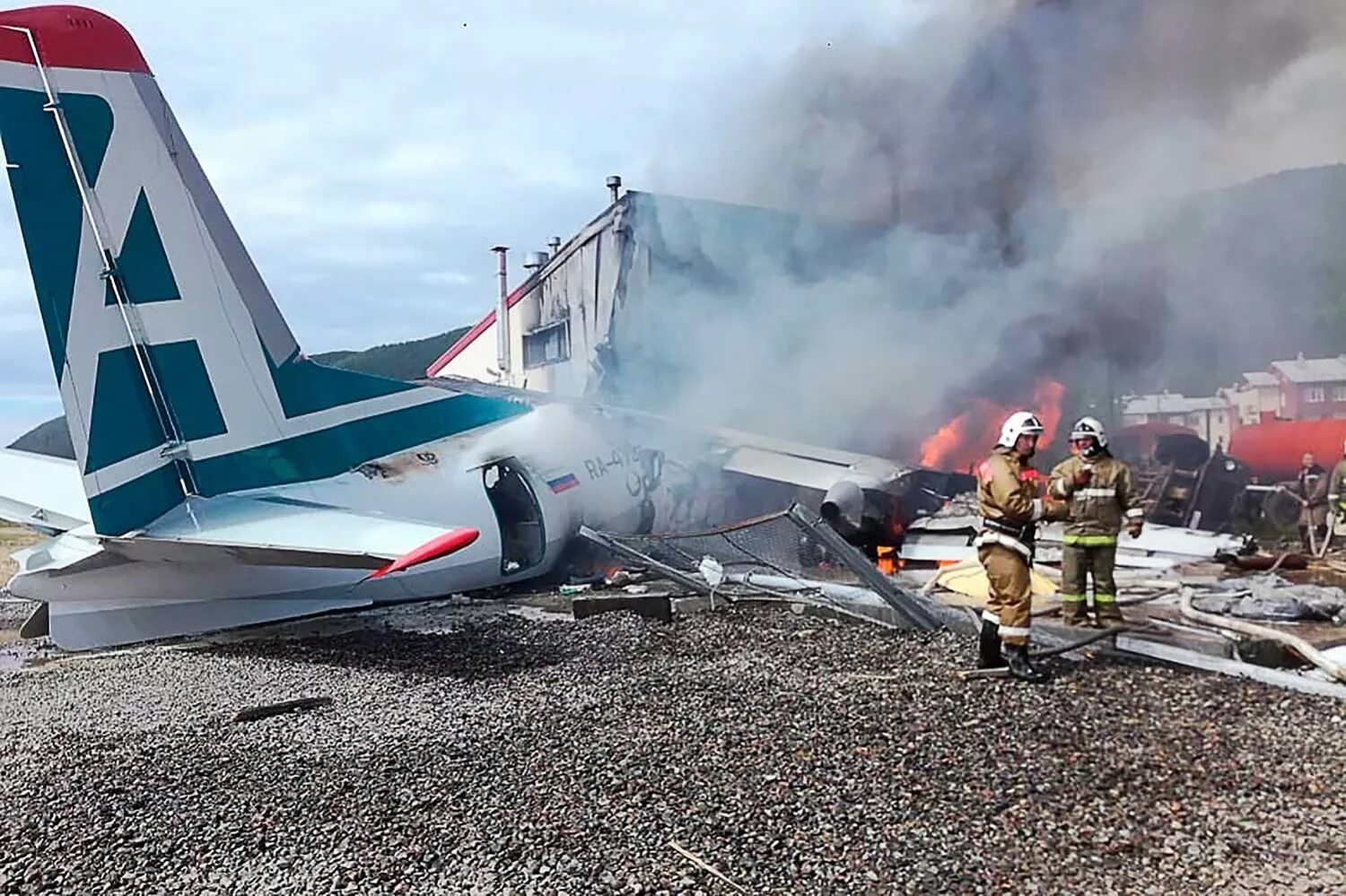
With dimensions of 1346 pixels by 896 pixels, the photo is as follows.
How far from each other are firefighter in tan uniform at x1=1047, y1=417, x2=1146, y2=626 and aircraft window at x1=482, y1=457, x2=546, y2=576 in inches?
193

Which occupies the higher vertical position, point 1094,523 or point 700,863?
point 1094,523

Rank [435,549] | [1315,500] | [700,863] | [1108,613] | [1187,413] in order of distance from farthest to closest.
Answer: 1. [1187,413]
2. [1315,500]
3. [1108,613]
4. [435,549]
5. [700,863]

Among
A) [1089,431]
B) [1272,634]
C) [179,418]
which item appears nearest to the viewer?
[1272,634]

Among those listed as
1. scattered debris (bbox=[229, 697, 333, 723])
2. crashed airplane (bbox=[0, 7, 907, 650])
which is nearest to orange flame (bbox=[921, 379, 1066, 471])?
crashed airplane (bbox=[0, 7, 907, 650])

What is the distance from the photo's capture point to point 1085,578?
26.2 ft

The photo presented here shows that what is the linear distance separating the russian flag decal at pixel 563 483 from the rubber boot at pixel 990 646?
5107 millimetres

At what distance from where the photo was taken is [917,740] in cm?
511

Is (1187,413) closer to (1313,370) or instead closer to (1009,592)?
(1313,370)

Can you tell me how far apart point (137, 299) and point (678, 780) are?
19.2ft

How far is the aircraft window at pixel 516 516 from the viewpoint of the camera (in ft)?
32.7

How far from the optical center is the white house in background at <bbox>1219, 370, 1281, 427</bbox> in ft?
62.5

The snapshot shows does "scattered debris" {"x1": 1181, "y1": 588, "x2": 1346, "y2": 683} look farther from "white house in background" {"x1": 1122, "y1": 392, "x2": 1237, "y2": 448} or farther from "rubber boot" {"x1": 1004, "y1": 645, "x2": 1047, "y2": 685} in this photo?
"white house in background" {"x1": 1122, "y1": 392, "x2": 1237, "y2": 448}

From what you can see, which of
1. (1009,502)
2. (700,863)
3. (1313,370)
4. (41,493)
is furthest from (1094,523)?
(1313,370)

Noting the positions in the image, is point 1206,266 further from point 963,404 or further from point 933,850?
point 933,850
